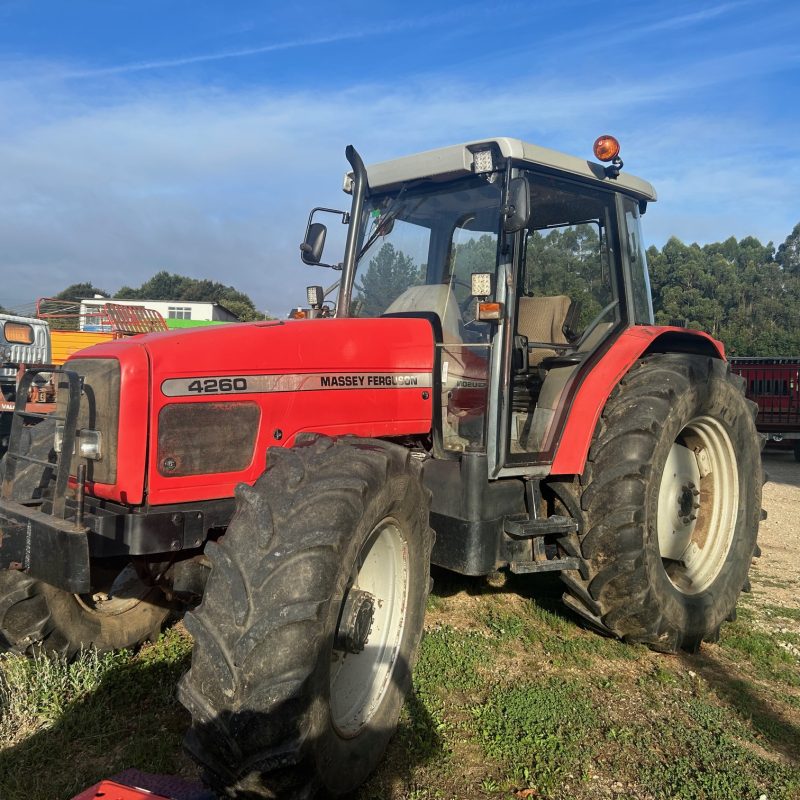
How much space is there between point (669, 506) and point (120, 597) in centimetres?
304

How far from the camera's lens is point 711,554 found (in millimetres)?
4418

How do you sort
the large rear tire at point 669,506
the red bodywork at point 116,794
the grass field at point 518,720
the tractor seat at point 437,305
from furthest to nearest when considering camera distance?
the tractor seat at point 437,305, the large rear tire at point 669,506, the grass field at point 518,720, the red bodywork at point 116,794

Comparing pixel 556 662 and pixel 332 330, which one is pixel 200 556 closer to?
pixel 332 330

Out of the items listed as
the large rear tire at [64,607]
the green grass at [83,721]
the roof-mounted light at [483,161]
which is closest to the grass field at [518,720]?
the green grass at [83,721]

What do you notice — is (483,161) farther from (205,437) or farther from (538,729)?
(538,729)

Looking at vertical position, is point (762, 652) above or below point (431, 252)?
below

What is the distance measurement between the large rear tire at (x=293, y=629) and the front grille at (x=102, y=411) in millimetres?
607

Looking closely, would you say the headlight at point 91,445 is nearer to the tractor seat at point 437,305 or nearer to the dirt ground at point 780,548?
the tractor seat at point 437,305

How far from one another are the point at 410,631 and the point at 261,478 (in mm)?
1011

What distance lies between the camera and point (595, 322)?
14.0ft

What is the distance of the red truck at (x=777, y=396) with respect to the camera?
12781 mm

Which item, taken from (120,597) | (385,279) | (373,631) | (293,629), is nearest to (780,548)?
(385,279)

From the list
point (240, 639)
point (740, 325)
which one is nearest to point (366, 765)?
point (240, 639)

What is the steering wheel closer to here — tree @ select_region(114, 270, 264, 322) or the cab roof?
the cab roof
